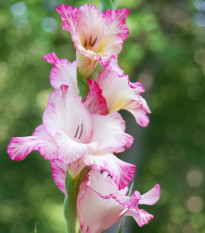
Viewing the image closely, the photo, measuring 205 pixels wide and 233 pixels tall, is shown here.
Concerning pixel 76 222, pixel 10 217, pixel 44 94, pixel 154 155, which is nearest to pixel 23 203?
pixel 10 217

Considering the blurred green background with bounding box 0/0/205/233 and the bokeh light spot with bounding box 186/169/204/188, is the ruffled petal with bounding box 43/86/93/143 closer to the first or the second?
the blurred green background with bounding box 0/0/205/233

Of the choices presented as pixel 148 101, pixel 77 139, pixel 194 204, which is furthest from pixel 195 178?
pixel 77 139

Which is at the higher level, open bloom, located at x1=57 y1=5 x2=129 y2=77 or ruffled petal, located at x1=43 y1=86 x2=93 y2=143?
open bloom, located at x1=57 y1=5 x2=129 y2=77

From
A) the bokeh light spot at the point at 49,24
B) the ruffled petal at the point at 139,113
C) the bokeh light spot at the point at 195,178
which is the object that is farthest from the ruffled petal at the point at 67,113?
the bokeh light spot at the point at 195,178

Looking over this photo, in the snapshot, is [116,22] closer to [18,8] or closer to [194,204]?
[18,8]

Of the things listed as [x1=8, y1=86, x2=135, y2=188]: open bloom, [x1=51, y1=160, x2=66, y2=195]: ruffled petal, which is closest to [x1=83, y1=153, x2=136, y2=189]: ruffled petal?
[x1=8, y1=86, x2=135, y2=188]: open bloom

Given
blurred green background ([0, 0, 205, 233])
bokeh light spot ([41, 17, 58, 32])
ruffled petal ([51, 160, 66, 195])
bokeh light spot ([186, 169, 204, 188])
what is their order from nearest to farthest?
1. ruffled petal ([51, 160, 66, 195])
2. bokeh light spot ([41, 17, 58, 32])
3. blurred green background ([0, 0, 205, 233])
4. bokeh light spot ([186, 169, 204, 188])
